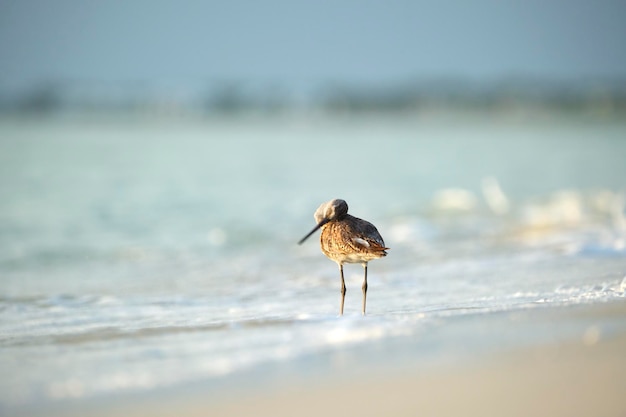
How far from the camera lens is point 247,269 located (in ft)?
33.5

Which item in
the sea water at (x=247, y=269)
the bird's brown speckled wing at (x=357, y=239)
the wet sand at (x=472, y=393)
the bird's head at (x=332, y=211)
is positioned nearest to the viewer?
the wet sand at (x=472, y=393)

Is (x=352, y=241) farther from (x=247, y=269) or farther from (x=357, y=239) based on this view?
(x=247, y=269)

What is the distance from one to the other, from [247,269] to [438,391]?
20.0 feet

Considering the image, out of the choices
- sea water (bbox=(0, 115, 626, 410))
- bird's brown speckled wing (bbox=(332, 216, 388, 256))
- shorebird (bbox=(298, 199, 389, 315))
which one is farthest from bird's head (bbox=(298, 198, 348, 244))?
sea water (bbox=(0, 115, 626, 410))

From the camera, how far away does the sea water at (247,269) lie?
5.32 m

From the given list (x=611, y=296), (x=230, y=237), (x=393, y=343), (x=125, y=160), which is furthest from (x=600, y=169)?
(x=393, y=343)

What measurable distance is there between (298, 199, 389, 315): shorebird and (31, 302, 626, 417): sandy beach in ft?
6.53

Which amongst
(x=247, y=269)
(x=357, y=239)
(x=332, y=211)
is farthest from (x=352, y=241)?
(x=247, y=269)

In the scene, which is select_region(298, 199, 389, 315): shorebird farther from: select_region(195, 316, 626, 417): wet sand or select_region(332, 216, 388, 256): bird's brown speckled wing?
select_region(195, 316, 626, 417): wet sand

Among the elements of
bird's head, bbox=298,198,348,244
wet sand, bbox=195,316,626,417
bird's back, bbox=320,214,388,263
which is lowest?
wet sand, bbox=195,316,626,417

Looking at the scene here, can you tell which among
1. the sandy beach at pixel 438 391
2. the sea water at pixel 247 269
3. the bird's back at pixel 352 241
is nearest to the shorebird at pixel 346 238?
the bird's back at pixel 352 241

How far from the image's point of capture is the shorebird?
669 cm

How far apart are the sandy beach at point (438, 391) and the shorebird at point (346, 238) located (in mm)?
1990

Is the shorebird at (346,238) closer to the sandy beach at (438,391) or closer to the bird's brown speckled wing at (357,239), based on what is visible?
the bird's brown speckled wing at (357,239)
